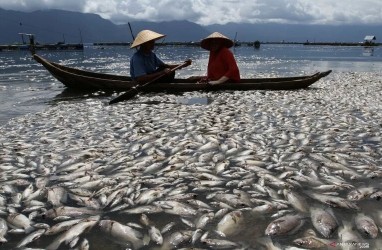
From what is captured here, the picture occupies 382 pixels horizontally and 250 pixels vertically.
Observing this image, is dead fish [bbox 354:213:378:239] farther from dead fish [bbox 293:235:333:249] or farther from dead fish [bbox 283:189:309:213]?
dead fish [bbox 283:189:309:213]

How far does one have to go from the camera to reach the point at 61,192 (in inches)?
196

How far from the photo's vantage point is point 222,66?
14.7 metres

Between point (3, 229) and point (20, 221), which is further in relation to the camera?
point (20, 221)

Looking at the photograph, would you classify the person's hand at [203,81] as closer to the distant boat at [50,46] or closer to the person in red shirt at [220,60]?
the person in red shirt at [220,60]

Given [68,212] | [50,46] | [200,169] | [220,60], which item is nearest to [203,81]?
[220,60]

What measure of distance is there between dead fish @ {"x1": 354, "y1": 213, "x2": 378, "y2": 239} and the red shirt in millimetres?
10564

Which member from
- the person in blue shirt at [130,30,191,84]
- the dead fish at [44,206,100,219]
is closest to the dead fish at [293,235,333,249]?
the dead fish at [44,206,100,219]

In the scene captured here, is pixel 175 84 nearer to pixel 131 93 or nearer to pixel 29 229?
pixel 131 93

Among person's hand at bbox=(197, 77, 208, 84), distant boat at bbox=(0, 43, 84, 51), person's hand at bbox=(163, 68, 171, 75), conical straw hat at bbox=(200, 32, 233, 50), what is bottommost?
distant boat at bbox=(0, 43, 84, 51)

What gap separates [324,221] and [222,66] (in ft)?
36.6

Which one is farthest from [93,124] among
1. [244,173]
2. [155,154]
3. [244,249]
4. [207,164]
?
[244,249]

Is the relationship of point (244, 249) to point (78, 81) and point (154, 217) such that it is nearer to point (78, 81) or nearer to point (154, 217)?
point (154, 217)

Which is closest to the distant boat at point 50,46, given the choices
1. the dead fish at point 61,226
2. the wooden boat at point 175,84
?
the wooden boat at point 175,84

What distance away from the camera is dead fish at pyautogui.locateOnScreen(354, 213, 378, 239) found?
149 inches
